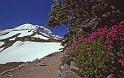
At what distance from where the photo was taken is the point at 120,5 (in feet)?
58.7

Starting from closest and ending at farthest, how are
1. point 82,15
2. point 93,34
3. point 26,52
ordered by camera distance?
point 93,34
point 82,15
point 26,52

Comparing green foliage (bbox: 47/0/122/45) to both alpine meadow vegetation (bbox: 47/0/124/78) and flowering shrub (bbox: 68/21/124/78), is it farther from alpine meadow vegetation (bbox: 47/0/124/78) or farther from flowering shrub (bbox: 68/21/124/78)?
flowering shrub (bbox: 68/21/124/78)

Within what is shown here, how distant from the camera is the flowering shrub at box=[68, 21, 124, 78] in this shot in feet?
44.4

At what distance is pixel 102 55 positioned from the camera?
13500mm

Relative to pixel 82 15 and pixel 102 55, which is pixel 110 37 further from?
pixel 82 15

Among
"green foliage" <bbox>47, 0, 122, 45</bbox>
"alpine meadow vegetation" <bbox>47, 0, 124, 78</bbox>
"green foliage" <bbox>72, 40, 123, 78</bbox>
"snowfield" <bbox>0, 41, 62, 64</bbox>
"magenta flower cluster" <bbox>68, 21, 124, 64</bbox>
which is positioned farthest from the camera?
"snowfield" <bbox>0, 41, 62, 64</bbox>

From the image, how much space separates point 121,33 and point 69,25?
5.73m

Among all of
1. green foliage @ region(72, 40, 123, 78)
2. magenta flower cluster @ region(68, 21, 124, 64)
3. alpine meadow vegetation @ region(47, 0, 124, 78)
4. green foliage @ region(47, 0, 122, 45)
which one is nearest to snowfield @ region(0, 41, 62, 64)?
green foliage @ region(47, 0, 122, 45)

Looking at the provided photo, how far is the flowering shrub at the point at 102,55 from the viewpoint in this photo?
13.5 m

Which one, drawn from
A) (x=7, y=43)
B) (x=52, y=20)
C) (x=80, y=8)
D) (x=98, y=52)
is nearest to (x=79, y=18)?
(x=80, y=8)

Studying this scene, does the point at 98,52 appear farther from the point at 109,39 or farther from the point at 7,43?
the point at 7,43

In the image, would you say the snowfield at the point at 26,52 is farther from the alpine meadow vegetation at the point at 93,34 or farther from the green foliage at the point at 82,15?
the alpine meadow vegetation at the point at 93,34

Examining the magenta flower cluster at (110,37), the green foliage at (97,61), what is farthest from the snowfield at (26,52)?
the green foliage at (97,61)

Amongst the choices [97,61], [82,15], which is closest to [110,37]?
[97,61]
